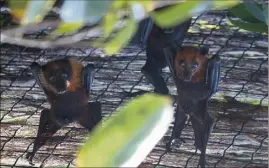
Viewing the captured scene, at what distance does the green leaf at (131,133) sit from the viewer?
0.93 ft

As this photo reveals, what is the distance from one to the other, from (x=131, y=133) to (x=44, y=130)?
104 cm

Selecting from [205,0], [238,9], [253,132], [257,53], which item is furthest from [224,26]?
[205,0]

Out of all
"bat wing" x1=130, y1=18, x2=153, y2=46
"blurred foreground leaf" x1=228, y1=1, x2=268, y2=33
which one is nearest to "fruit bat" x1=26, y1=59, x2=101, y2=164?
"bat wing" x1=130, y1=18, x2=153, y2=46

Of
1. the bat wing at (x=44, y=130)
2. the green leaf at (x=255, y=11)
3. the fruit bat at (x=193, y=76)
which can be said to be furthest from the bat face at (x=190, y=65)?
the green leaf at (x=255, y=11)

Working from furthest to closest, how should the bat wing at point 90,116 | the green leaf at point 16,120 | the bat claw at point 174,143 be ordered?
the green leaf at point 16,120 → the bat claw at point 174,143 → the bat wing at point 90,116

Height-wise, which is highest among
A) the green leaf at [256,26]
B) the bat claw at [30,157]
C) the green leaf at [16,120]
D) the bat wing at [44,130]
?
the green leaf at [256,26]

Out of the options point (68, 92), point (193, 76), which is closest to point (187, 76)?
point (193, 76)

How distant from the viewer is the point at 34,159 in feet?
4.56

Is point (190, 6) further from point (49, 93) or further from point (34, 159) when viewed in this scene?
point (34, 159)

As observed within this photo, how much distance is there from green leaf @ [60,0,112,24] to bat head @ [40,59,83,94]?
83cm

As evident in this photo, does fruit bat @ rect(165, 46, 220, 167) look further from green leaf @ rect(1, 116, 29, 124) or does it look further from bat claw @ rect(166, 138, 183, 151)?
green leaf @ rect(1, 116, 29, 124)

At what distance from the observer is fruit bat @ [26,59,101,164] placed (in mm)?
1143

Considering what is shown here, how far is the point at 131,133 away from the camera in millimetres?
284

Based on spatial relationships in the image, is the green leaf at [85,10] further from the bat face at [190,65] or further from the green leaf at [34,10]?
the bat face at [190,65]
